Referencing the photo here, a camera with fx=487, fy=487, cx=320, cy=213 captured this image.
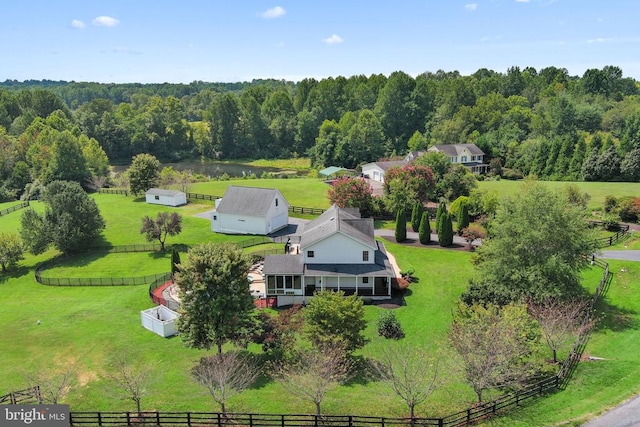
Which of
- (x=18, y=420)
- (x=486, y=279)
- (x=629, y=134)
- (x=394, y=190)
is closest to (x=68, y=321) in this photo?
(x=18, y=420)

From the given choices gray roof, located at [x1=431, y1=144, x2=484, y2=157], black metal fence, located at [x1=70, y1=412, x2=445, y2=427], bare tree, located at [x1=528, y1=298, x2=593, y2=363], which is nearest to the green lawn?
gray roof, located at [x1=431, y1=144, x2=484, y2=157]

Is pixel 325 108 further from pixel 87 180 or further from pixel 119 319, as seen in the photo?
pixel 119 319


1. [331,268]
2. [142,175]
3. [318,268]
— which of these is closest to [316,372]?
[318,268]

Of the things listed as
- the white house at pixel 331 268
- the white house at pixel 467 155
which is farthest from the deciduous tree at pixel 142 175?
the white house at pixel 467 155

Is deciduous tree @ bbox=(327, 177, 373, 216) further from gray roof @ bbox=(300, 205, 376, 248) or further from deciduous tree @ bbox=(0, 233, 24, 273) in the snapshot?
deciduous tree @ bbox=(0, 233, 24, 273)

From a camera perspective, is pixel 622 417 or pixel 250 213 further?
pixel 250 213

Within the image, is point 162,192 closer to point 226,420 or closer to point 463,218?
point 463,218

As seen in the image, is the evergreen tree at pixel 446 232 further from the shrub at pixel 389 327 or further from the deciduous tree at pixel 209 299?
the deciduous tree at pixel 209 299
